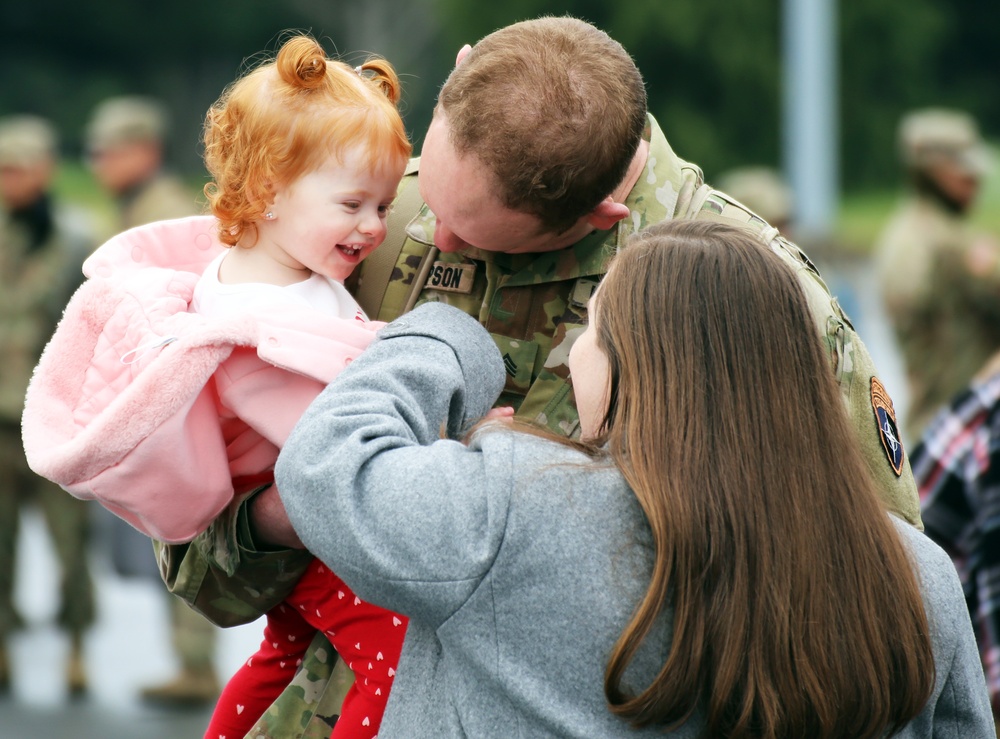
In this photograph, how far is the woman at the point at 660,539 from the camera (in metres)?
1.62

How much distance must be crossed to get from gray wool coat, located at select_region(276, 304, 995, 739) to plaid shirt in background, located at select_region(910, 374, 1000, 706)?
1.45 metres

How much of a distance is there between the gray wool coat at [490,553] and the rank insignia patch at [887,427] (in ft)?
1.33

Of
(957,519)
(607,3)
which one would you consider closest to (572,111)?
(957,519)

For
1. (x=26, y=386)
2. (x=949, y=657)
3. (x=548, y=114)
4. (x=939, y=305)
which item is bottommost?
(x=26, y=386)

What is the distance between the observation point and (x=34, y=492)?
6.51 meters

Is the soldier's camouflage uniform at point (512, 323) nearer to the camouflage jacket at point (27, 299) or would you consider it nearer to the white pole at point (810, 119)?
the camouflage jacket at point (27, 299)

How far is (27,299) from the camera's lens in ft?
20.5

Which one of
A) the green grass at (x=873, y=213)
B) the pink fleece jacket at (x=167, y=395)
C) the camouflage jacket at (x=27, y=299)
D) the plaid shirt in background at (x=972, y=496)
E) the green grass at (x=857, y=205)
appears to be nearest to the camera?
the pink fleece jacket at (x=167, y=395)

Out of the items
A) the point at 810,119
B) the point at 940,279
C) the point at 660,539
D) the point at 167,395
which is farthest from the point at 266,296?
the point at 810,119

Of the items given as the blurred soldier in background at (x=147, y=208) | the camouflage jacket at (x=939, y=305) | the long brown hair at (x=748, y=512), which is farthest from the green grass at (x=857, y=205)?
the long brown hair at (x=748, y=512)

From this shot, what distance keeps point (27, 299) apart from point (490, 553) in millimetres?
5145

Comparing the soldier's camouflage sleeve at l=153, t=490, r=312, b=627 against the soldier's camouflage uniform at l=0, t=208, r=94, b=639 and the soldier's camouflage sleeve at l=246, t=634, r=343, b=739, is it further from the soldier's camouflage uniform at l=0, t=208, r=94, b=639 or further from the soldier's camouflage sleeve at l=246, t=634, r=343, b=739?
the soldier's camouflage uniform at l=0, t=208, r=94, b=639

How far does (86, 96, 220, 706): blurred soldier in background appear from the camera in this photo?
5.84 metres

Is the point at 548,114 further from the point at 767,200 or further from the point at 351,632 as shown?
the point at 767,200
